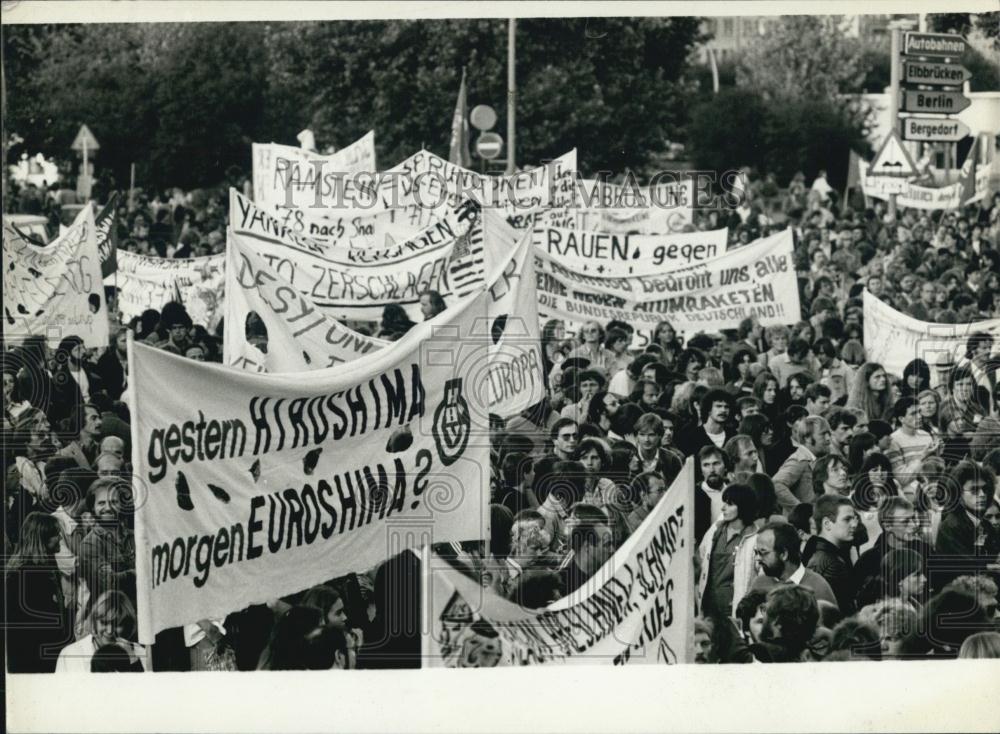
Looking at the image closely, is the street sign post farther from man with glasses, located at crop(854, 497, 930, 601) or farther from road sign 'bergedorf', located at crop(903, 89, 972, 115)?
man with glasses, located at crop(854, 497, 930, 601)

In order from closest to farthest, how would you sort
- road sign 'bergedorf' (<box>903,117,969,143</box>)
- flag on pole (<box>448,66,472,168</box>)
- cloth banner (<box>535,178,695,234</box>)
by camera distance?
road sign 'bergedorf' (<box>903,117,969,143</box>) < cloth banner (<box>535,178,695,234</box>) < flag on pole (<box>448,66,472,168</box>)

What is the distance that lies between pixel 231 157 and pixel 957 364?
69.5 feet

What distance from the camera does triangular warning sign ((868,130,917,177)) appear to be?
1727 centimetres

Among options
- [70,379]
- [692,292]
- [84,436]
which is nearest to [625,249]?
[692,292]

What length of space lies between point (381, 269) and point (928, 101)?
705cm

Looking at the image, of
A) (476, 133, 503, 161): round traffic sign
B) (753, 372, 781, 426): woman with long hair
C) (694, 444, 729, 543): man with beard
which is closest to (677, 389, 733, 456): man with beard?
(753, 372, 781, 426): woman with long hair

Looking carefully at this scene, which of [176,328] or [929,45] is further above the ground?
[929,45]

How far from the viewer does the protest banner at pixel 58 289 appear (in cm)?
1141

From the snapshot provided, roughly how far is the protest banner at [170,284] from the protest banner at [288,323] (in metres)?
4.75

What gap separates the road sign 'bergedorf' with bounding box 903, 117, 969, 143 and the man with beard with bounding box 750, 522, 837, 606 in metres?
9.04

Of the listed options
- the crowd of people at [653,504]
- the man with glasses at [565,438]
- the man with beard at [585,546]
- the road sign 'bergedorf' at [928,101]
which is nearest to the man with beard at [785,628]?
the crowd of people at [653,504]

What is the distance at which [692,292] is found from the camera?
12.1 metres

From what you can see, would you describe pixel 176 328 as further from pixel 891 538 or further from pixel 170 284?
pixel 891 538

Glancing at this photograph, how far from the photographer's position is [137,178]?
30.0 metres
